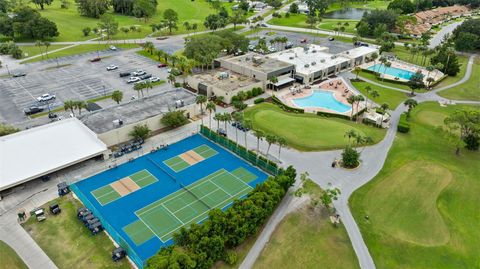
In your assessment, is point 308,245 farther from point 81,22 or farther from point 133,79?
point 81,22

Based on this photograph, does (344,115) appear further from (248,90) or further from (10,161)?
(10,161)

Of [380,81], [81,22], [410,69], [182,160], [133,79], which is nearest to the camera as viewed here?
[182,160]

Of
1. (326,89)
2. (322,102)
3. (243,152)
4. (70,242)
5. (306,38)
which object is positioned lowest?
(70,242)

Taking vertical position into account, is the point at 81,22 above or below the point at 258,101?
above

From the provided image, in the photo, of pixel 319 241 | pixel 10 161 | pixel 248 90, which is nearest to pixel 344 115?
pixel 248 90

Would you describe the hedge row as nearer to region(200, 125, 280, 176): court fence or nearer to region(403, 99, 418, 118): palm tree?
region(403, 99, 418, 118): palm tree

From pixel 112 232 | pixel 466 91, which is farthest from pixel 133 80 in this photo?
pixel 466 91
